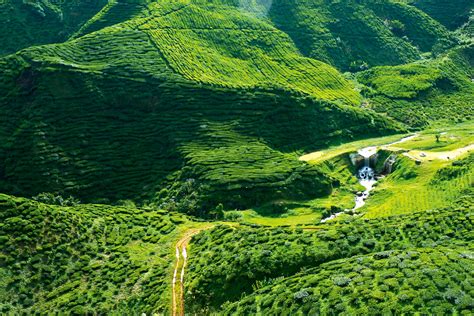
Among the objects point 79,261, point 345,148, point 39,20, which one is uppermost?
point 39,20

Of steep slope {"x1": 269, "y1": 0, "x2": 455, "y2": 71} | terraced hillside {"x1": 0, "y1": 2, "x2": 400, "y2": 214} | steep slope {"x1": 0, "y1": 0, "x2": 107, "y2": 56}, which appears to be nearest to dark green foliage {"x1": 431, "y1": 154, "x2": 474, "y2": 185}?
terraced hillside {"x1": 0, "y1": 2, "x2": 400, "y2": 214}

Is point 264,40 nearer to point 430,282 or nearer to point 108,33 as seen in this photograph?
point 108,33

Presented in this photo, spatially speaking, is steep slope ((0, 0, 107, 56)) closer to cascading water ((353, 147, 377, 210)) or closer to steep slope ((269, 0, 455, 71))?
steep slope ((269, 0, 455, 71))

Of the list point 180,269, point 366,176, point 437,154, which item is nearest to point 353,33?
point 437,154

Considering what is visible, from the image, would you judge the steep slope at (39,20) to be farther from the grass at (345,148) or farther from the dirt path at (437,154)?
the dirt path at (437,154)

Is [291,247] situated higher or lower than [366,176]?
higher

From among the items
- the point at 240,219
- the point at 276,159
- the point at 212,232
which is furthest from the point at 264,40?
the point at 212,232

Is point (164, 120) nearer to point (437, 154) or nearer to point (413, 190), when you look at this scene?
point (413, 190)
